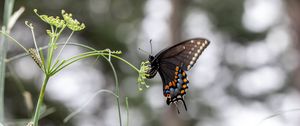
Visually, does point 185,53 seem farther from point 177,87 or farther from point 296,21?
point 296,21

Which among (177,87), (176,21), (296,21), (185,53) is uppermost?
(176,21)

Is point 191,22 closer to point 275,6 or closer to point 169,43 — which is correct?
point 275,6

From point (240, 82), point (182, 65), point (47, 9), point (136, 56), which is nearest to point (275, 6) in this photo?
point (240, 82)

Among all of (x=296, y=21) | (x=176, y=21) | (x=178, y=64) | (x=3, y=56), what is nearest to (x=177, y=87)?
(x=178, y=64)

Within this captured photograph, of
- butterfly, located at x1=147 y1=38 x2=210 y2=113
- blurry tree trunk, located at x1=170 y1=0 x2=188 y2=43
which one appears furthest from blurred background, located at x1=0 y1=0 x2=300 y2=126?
butterfly, located at x1=147 y1=38 x2=210 y2=113

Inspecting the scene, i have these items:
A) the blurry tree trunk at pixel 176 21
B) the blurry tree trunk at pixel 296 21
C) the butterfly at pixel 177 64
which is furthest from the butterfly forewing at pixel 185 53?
the blurry tree trunk at pixel 176 21

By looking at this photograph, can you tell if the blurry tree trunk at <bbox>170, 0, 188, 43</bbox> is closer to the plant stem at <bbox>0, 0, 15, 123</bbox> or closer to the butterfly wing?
the butterfly wing

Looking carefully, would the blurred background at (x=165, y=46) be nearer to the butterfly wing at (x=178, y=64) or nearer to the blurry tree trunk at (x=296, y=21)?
the blurry tree trunk at (x=296, y=21)
